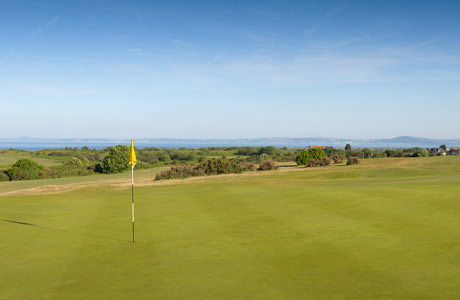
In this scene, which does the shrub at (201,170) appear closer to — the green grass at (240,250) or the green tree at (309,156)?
the green tree at (309,156)

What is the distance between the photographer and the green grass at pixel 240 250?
20.7 ft

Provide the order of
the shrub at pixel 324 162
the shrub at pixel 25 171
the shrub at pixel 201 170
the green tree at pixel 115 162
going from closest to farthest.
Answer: the shrub at pixel 201 170, the shrub at pixel 324 162, the shrub at pixel 25 171, the green tree at pixel 115 162

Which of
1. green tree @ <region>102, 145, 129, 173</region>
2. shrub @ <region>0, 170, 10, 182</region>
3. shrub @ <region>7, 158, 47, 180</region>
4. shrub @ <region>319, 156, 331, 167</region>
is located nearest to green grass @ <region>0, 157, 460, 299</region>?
shrub @ <region>319, 156, 331, 167</region>

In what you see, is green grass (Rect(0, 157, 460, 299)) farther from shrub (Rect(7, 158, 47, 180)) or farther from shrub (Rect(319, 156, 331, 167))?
shrub (Rect(7, 158, 47, 180))

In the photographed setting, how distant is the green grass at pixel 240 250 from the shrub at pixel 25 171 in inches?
1222

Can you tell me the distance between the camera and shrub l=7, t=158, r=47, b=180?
42.5 metres

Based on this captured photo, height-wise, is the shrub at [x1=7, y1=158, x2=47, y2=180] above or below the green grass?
below

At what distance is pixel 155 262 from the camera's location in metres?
7.88

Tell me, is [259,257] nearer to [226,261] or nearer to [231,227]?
[226,261]

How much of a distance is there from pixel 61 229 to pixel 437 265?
9.85m

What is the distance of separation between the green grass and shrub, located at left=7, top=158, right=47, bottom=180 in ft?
102

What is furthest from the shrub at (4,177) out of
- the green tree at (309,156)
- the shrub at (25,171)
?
the green tree at (309,156)

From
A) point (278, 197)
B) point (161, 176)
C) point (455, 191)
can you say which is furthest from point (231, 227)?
point (161, 176)

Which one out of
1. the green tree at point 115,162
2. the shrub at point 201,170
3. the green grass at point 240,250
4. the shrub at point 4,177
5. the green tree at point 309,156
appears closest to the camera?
the green grass at point 240,250
